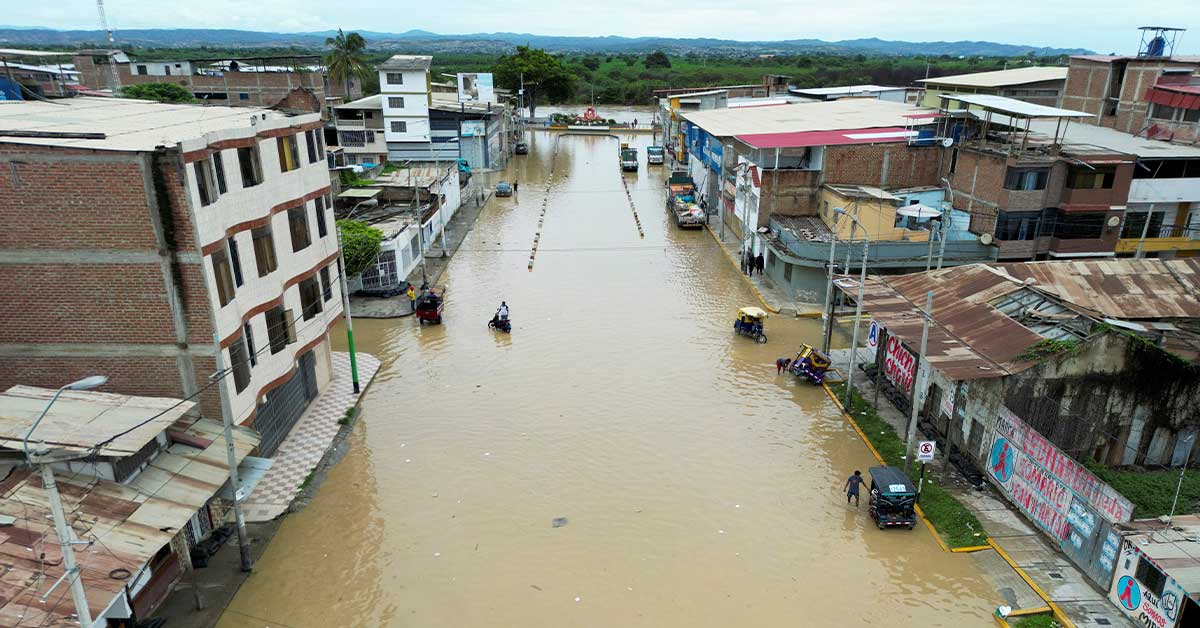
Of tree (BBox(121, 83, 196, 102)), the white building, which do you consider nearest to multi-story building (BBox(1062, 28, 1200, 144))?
the white building

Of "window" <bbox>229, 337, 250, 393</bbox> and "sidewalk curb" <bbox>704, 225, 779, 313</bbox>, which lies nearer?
"window" <bbox>229, 337, 250, 393</bbox>

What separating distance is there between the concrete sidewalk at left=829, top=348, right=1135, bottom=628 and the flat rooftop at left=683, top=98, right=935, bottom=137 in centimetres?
2842

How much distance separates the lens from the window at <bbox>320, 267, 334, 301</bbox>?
77.5ft

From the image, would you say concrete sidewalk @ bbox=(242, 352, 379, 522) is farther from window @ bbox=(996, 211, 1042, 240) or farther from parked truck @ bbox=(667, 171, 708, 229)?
window @ bbox=(996, 211, 1042, 240)

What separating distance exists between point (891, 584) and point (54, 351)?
2036 centimetres

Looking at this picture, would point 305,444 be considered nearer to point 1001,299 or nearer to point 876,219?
point 1001,299

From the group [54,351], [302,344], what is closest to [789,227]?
[302,344]

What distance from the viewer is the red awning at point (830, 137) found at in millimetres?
38875

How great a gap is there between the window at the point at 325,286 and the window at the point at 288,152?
3.89 meters

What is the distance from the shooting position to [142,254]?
51.4ft

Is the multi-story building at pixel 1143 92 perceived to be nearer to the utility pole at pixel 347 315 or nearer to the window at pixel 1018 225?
the window at pixel 1018 225

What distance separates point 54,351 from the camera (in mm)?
16516

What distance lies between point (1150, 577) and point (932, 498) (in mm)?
5285

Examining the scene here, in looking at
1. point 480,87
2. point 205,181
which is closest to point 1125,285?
point 205,181
